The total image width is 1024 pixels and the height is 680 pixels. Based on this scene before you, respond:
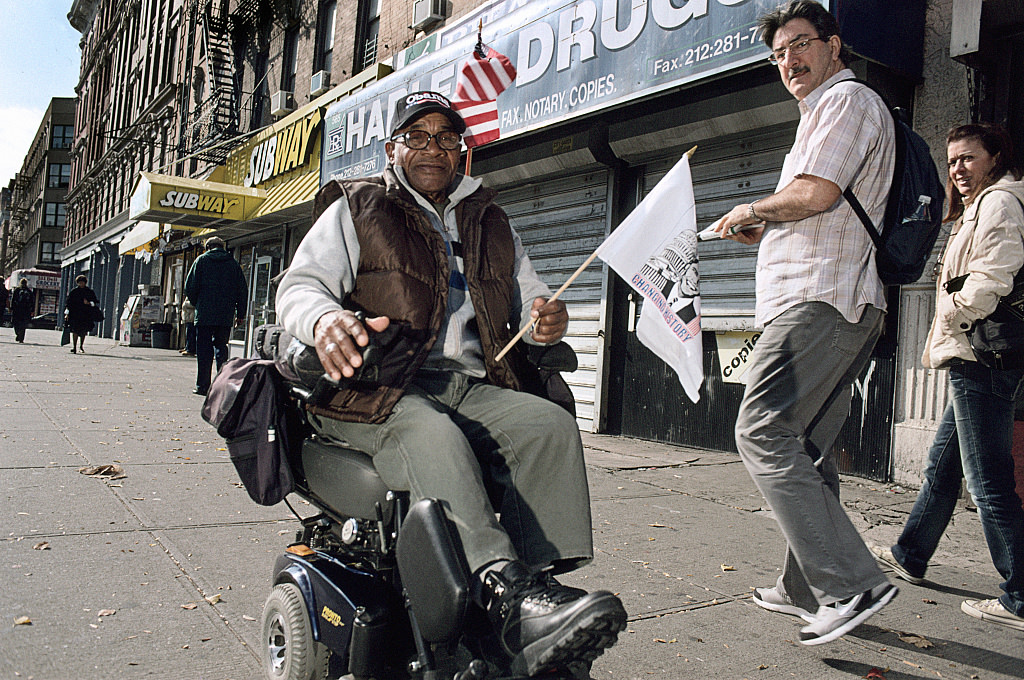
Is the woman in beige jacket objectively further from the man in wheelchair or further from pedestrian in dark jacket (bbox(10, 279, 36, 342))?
pedestrian in dark jacket (bbox(10, 279, 36, 342))

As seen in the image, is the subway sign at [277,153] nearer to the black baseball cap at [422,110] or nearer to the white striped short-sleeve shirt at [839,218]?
the black baseball cap at [422,110]

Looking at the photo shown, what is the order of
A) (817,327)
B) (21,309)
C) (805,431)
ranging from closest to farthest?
(817,327) → (805,431) → (21,309)

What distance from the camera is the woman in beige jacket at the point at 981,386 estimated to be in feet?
9.88

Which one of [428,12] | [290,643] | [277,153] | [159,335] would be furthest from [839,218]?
[159,335]

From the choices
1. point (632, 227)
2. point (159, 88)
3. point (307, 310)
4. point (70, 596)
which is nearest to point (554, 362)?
point (632, 227)

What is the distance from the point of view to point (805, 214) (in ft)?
8.94

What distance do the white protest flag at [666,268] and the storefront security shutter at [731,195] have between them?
4011 millimetres

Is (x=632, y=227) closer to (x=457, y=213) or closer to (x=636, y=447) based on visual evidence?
(x=457, y=213)

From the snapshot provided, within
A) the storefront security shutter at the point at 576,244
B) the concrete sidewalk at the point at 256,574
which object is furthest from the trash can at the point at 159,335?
the concrete sidewalk at the point at 256,574

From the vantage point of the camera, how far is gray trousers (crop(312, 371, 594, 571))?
1880 millimetres

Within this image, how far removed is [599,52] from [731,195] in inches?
68.4

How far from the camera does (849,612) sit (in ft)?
8.49

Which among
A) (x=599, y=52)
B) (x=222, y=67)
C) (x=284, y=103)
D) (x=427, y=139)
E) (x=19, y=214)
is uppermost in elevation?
(x=19, y=214)

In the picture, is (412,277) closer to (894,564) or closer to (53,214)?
(894,564)
